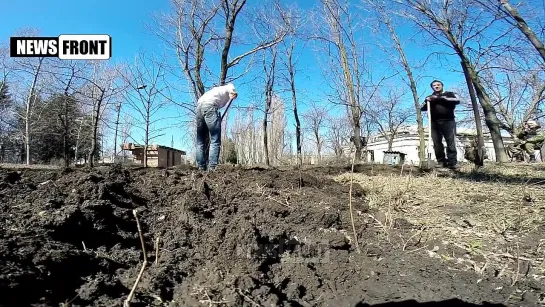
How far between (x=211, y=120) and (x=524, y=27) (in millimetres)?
5490

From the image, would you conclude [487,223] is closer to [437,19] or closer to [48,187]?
[48,187]

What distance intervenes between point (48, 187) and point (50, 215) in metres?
0.66

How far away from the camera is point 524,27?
231 inches

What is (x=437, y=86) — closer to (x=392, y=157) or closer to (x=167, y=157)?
(x=392, y=157)

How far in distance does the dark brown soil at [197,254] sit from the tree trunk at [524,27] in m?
4.94

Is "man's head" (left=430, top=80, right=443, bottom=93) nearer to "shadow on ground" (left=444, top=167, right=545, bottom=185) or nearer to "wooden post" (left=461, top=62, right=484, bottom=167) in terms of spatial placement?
"wooden post" (left=461, top=62, right=484, bottom=167)

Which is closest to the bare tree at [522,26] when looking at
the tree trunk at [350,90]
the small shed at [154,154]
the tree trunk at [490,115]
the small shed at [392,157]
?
the tree trunk at [490,115]

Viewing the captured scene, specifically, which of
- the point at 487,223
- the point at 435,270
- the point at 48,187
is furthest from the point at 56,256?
the point at 487,223

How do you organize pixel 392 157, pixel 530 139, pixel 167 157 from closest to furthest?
pixel 392 157 < pixel 530 139 < pixel 167 157

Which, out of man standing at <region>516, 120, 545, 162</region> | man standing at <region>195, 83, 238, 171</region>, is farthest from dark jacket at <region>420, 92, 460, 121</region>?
man standing at <region>516, 120, 545, 162</region>
